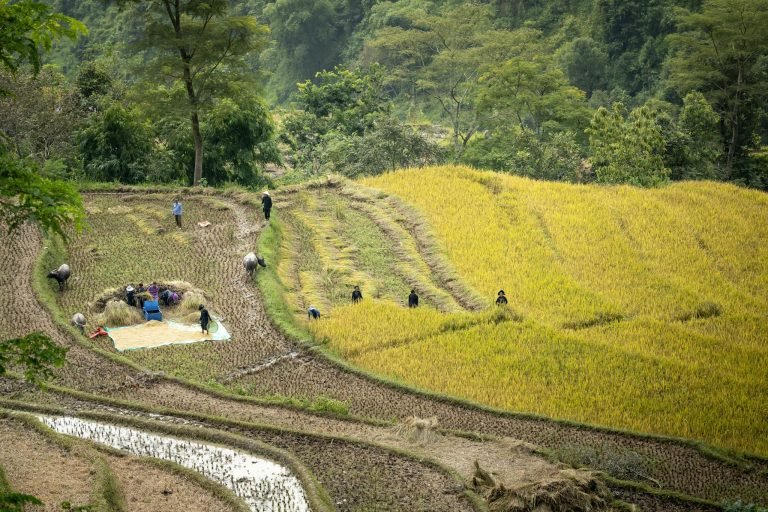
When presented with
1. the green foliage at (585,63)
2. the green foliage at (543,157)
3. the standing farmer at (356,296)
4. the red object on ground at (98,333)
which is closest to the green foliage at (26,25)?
the red object on ground at (98,333)

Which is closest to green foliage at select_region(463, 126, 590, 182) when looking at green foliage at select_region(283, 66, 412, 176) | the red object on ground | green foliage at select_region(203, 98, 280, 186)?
green foliage at select_region(283, 66, 412, 176)

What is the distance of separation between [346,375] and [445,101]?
110ft

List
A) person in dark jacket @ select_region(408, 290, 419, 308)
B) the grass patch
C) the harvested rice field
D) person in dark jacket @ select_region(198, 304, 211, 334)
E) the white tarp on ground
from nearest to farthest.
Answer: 1. the harvested rice field
2. the white tarp on ground
3. person in dark jacket @ select_region(198, 304, 211, 334)
4. the grass patch
5. person in dark jacket @ select_region(408, 290, 419, 308)

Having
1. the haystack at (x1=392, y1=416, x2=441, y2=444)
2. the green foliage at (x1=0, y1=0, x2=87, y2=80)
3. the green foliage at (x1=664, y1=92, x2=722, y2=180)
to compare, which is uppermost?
the green foliage at (x1=0, y1=0, x2=87, y2=80)

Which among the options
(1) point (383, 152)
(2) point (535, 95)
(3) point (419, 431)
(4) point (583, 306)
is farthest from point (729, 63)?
(3) point (419, 431)

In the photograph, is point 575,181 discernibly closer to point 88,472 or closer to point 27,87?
point 27,87

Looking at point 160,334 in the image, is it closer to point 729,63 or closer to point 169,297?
point 169,297

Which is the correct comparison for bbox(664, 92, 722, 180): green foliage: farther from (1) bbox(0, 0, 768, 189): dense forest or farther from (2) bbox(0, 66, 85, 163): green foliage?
(2) bbox(0, 66, 85, 163): green foliage

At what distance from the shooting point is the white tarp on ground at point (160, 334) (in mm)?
17359

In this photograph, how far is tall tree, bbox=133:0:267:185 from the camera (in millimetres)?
25641

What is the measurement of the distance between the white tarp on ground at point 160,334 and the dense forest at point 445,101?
6592 mm

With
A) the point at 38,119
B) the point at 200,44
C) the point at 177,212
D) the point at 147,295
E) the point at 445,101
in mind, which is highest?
the point at 200,44

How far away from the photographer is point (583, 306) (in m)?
19.5

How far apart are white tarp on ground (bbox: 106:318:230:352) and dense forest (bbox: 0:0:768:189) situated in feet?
21.6
